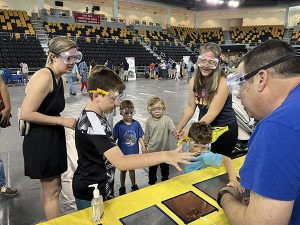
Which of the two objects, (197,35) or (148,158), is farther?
(197,35)

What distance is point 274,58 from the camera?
0.92 m

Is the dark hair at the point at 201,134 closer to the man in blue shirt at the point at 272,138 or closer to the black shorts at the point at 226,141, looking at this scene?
the black shorts at the point at 226,141

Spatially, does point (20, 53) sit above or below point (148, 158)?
above

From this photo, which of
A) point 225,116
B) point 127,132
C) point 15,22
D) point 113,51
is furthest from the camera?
point 113,51

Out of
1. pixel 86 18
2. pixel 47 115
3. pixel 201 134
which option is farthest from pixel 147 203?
pixel 86 18

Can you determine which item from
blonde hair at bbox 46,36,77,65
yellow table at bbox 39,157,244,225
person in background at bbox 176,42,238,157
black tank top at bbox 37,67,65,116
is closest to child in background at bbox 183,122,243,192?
yellow table at bbox 39,157,244,225

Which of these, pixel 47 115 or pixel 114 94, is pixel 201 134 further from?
pixel 47 115

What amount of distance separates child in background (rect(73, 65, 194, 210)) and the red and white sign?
2365 centimetres

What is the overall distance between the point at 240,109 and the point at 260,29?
3094 cm

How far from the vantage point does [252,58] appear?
982 mm

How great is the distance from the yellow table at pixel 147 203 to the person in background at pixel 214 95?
85cm

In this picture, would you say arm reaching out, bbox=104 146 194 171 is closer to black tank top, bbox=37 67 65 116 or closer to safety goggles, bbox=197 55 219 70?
black tank top, bbox=37 67 65 116

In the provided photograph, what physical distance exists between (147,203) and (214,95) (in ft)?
4.59

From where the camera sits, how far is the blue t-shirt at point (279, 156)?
2.40 feet
